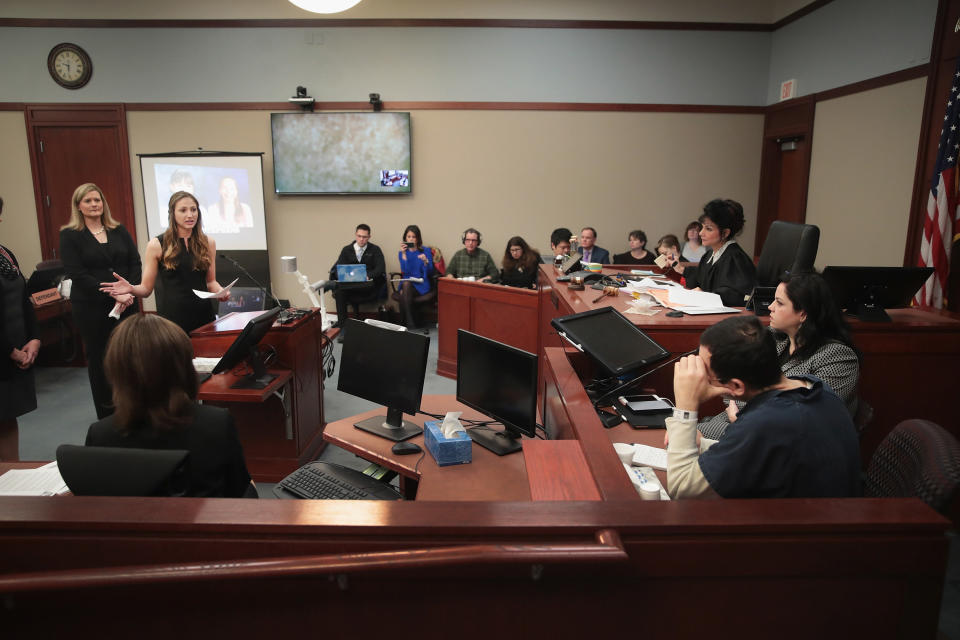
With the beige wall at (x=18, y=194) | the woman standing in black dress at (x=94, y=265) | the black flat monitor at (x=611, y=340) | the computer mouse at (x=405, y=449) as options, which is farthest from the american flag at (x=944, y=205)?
the beige wall at (x=18, y=194)

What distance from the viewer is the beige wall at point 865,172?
471 cm

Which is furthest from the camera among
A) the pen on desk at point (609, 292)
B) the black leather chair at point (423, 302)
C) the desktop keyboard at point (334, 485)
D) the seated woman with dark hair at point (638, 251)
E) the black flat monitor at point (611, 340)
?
the black leather chair at point (423, 302)

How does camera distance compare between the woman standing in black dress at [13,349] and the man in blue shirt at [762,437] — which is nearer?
the man in blue shirt at [762,437]

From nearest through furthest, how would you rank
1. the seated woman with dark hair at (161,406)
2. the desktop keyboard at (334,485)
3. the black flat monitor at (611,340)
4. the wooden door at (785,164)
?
the seated woman with dark hair at (161,406), the desktop keyboard at (334,485), the black flat monitor at (611,340), the wooden door at (785,164)

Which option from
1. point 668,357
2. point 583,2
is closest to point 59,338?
point 668,357

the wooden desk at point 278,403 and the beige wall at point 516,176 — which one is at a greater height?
the beige wall at point 516,176

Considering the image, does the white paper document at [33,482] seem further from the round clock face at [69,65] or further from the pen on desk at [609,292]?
the round clock face at [69,65]

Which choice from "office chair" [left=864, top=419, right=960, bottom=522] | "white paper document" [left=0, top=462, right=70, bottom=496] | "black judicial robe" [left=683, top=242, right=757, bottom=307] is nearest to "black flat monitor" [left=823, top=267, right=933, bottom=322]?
"black judicial robe" [left=683, top=242, right=757, bottom=307]

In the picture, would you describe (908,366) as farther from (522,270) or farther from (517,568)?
(522,270)

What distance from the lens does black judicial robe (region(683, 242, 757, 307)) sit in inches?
124

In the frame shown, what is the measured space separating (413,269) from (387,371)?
4577 mm

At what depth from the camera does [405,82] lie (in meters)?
6.95

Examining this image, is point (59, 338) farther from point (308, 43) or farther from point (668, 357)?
point (668, 357)

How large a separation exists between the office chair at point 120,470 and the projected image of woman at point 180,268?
2.02m
